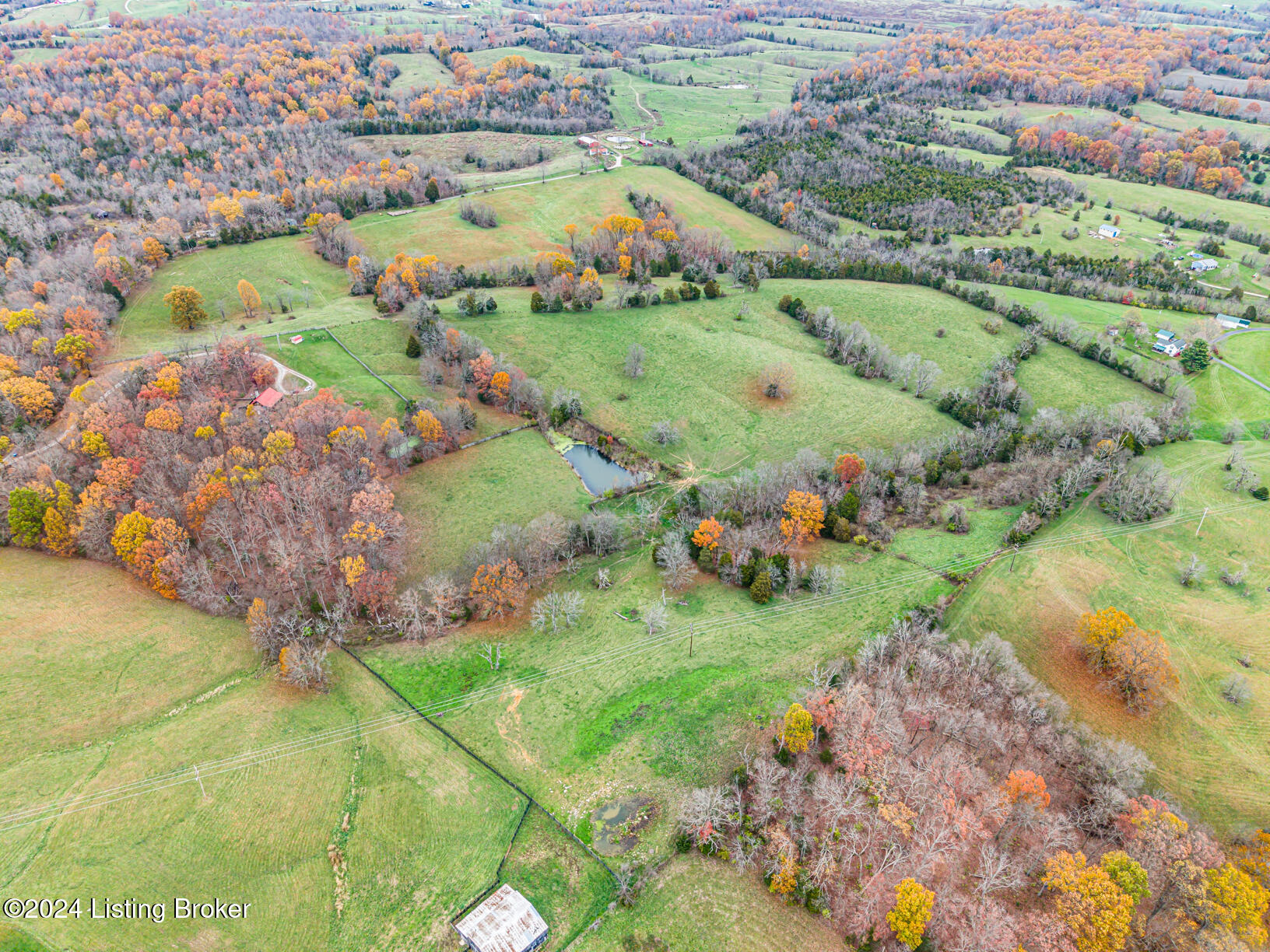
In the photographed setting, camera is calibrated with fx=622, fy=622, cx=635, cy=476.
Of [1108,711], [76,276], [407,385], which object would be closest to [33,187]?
[76,276]

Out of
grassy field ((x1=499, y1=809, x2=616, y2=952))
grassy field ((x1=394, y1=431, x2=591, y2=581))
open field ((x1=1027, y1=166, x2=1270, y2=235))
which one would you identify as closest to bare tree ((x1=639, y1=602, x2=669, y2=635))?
grassy field ((x1=499, y1=809, x2=616, y2=952))

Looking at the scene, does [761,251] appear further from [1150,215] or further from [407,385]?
[1150,215]

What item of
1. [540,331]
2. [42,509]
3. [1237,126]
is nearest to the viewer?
[42,509]

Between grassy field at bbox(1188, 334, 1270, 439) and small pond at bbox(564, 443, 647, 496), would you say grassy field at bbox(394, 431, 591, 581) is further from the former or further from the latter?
grassy field at bbox(1188, 334, 1270, 439)

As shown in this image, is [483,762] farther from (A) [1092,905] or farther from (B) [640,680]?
(A) [1092,905]

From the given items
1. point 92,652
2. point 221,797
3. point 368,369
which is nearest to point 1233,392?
point 368,369

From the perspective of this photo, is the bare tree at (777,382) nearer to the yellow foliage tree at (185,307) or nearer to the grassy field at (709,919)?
the grassy field at (709,919)

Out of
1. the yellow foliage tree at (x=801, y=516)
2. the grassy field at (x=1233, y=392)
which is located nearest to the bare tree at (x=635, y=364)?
the yellow foliage tree at (x=801, y=516)
